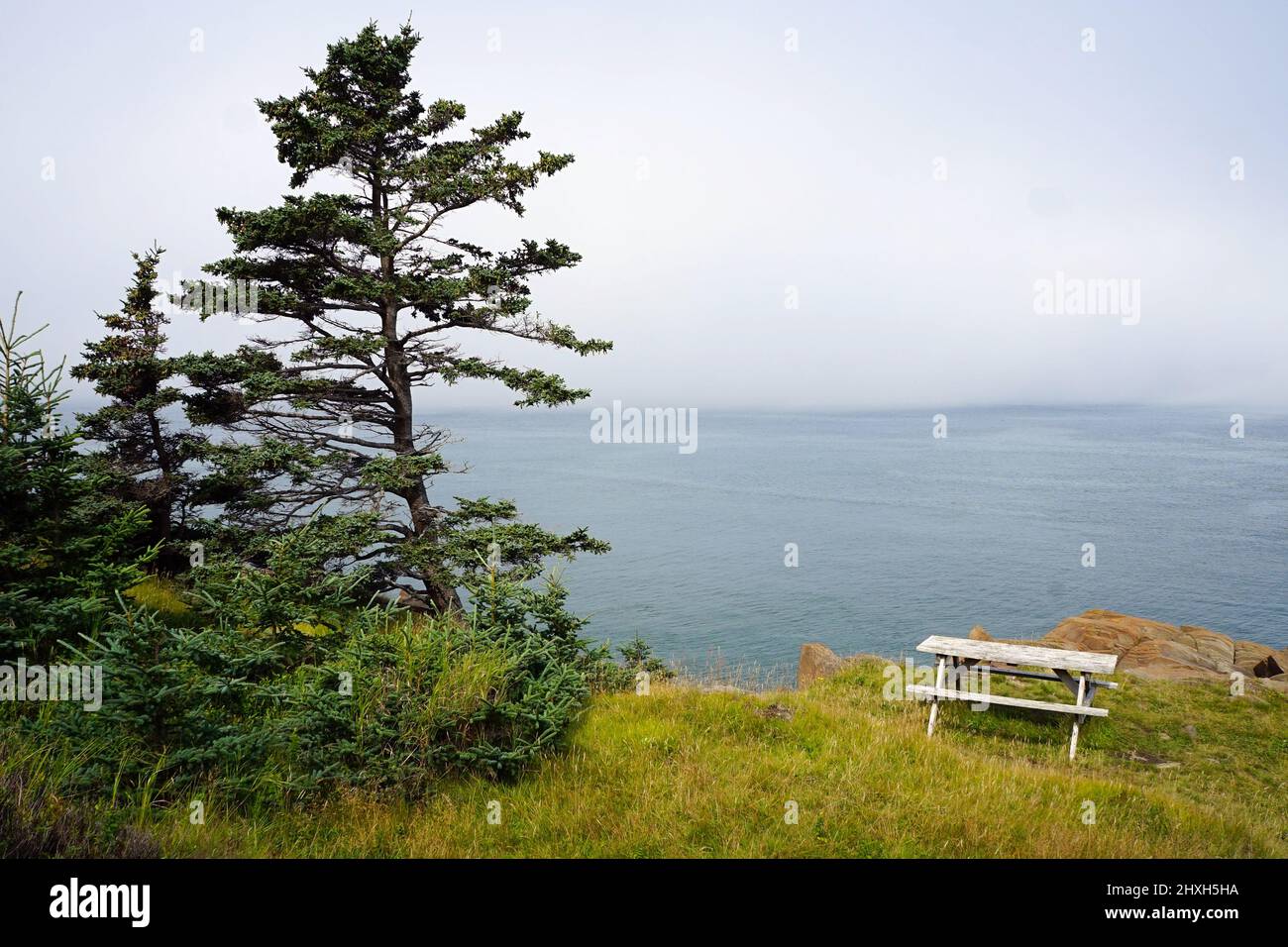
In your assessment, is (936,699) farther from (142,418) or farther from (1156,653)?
(142,418)

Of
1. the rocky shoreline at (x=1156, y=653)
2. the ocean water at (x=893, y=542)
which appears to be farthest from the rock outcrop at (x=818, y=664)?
the ocean water at (x=893, y=542)

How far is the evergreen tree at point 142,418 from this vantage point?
14305 millimetres

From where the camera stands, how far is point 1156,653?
54.3 ft

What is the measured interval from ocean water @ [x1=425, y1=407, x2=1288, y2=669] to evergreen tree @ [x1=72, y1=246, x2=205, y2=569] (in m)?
8.44

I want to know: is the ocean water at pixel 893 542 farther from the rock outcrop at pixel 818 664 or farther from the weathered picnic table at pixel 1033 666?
the weathered picnic table at pixel 1033 666

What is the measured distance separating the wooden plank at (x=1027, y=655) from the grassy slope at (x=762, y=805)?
4.58 ft

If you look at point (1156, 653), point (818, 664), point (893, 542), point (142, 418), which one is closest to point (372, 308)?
point (142, 418)

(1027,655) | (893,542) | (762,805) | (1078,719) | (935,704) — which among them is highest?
(762,805)

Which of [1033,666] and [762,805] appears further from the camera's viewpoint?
[1033,666]

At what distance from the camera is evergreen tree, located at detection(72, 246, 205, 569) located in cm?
1430

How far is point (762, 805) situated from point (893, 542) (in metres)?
49.3
